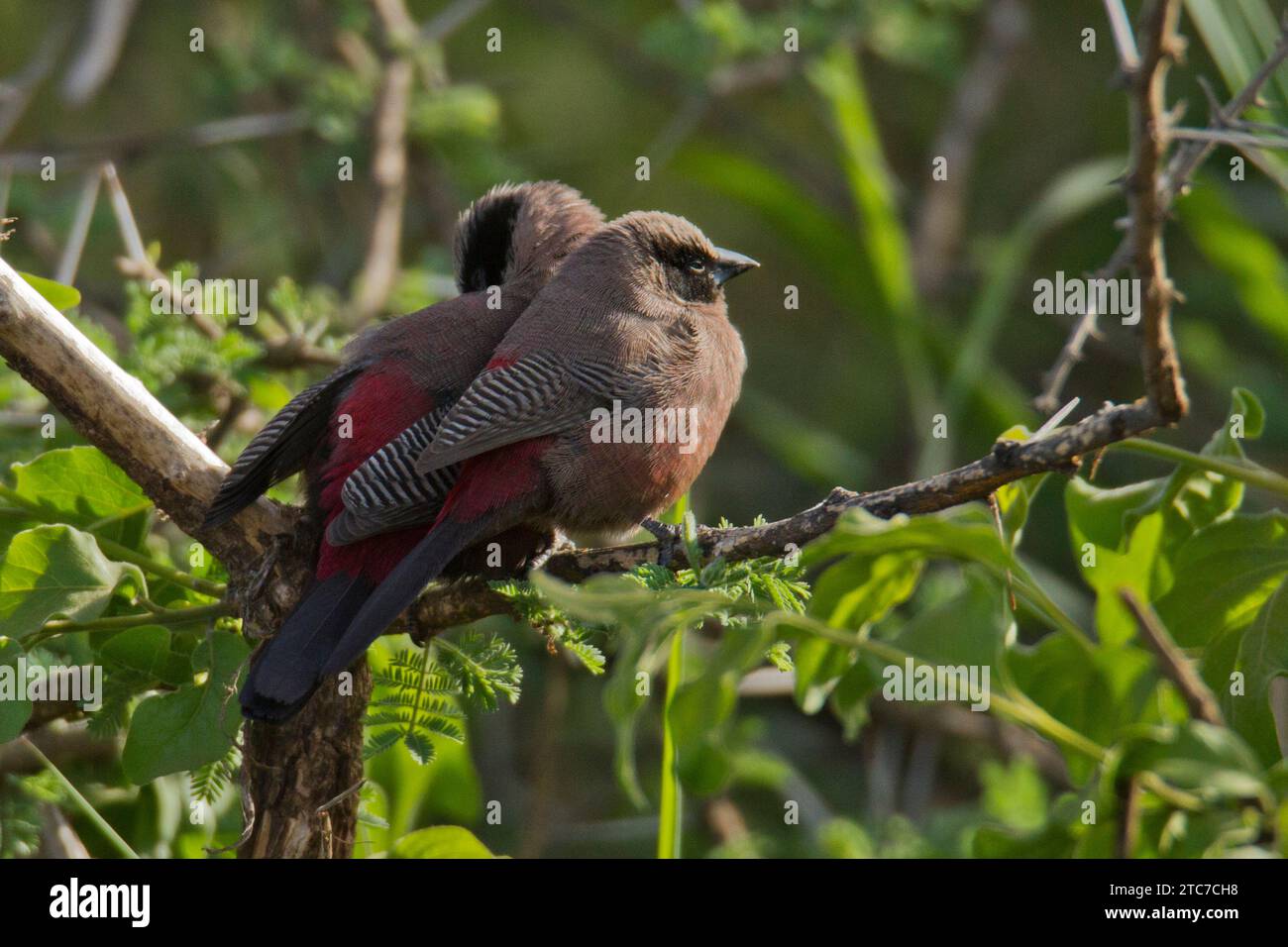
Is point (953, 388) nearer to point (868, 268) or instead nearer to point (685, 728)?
point (868, 268)

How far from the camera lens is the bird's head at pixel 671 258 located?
3303 millimetres

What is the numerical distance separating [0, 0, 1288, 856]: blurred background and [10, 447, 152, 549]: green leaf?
58cm

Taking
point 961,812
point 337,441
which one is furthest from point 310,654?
point 961,812

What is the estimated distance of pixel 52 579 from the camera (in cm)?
225

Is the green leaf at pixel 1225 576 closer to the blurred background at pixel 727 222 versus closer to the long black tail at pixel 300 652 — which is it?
the long black tail at pixel 300 652

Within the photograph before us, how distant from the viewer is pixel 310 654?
89.3 inches

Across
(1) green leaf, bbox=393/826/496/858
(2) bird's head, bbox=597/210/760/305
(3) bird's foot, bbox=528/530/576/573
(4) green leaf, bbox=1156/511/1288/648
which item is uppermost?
(2) bird's head, bbox=597/210/760/305

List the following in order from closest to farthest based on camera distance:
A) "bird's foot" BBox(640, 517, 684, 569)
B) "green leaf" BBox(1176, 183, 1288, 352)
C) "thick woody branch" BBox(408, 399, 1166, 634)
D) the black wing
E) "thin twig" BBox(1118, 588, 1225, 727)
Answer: "thin twig" BBox(1118, 588, 1225, 727), "thick woody branch" BBox(408, 399, 1166, 634), the black wing, "bird's foot" BBox(640, 517, 684, 569), "green leaf" BBox(1176, 183, 1288, 352)

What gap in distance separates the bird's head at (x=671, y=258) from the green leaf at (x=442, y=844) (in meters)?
1.40

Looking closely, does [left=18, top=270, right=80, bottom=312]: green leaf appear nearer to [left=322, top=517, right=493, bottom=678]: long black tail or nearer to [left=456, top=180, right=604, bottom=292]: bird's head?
[left=322, top=517, right=493, bottom=678]: long black tail

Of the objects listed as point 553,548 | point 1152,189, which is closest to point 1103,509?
point 1152,189

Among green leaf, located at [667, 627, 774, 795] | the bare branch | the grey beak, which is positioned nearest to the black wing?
the grey beak

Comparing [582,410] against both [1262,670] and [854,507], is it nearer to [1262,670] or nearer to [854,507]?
[854,507]

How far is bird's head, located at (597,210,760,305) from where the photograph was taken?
3.30m
